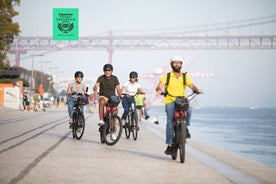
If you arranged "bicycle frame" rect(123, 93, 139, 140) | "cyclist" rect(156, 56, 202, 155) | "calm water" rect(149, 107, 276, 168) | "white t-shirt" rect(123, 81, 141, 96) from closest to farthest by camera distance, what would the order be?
"cyclist" rect(156, 56, 202, 155) < "bicycle frame" rect(123, 93, 139, 140) < "white t-shirt" rect(123, 81, 141, 96) < "calm water" rect(149, 107, 276, 168)

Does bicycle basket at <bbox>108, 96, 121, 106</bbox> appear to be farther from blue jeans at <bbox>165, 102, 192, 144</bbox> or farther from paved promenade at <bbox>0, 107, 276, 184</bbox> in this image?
blue jeans at <bbox>165, 102, 192, 144</bbox>

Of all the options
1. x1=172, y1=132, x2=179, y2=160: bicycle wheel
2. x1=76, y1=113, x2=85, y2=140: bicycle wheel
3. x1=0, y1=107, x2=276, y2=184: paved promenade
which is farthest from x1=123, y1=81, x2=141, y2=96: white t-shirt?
x1=172, y1=132, x2=179, y2=160: bicycle wheel

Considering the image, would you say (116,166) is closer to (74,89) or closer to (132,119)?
(132,119)

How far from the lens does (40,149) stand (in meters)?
10.4

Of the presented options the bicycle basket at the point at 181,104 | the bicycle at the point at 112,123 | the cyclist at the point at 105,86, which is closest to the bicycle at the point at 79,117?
the cyclist at the point at 105,86

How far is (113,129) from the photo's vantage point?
37.8 ft

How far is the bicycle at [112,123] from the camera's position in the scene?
11422mm

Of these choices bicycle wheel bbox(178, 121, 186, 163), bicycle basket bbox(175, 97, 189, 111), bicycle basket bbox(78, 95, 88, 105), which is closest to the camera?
bicycle wheel bbox(178, 121, 186, 163)

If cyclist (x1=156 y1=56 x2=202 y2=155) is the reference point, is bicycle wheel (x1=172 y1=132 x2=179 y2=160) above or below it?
below

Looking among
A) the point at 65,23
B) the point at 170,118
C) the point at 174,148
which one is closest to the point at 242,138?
the point at 65,23

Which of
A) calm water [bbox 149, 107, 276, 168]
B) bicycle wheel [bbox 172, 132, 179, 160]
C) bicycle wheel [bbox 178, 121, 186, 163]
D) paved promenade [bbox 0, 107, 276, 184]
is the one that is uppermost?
bicycle wheel [bbox 178, 121, 186, 163]

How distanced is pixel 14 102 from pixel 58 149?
138ft

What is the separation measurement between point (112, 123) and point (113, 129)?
0.46ft

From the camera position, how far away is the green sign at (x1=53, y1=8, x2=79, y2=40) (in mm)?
24984
